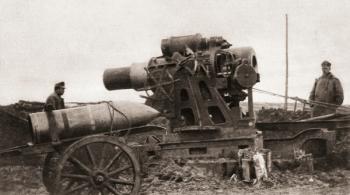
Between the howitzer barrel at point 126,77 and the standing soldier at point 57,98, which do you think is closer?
the standing soldier at point 57,98

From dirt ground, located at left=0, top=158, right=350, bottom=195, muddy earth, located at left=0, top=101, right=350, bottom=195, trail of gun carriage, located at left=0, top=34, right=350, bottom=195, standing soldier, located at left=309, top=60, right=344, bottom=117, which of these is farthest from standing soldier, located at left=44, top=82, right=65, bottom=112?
standing soldier, located at left=309, top=60, right=344, bottom=117

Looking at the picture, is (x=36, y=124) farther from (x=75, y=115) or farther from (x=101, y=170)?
(x=101, y=170)

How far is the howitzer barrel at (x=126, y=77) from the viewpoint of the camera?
1039cm

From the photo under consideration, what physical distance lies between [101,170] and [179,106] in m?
2.70

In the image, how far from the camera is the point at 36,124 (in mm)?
8242

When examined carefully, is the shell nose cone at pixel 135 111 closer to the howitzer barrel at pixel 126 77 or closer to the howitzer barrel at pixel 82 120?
the howitzer barrel at pixel 82 120

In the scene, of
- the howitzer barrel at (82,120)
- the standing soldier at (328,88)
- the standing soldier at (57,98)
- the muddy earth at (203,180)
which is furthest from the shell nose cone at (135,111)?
the standing soldier at (328,88)

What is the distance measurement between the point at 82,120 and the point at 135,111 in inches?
43.0

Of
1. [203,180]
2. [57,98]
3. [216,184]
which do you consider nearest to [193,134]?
[203,180]

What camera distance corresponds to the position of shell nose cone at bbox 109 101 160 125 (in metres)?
8.97

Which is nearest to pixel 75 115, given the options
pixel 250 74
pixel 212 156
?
pixel 212 156

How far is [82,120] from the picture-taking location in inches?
334

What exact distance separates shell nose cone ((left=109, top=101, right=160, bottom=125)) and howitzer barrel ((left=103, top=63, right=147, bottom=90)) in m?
1.04

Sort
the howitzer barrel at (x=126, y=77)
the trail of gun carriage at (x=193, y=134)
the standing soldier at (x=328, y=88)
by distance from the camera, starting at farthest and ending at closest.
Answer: the standing soldier at (x=328, y=88) → the howitzer barrel at (x=126, y=77) → the trail of gun carriage at (x=193, y=134)
